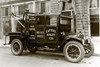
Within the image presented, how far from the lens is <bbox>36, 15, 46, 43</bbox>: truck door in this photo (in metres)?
8.00

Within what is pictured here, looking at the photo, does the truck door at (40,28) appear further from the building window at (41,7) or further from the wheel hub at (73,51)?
the building window at (41,7)

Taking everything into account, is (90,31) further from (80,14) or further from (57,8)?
(57,8)

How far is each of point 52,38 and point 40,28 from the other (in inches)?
30.5

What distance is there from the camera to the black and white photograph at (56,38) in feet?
23.5

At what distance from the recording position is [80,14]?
11.7 m

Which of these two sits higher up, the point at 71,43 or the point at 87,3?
the point at 87,3

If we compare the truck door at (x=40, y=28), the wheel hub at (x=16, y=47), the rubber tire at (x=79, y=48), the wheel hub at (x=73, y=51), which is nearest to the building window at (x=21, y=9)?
the wheel hub at (x=16, y=47)

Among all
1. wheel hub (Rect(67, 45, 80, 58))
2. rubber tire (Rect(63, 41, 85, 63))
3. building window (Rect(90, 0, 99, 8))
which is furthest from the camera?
building window (Rect(90, 0, 99, 8))

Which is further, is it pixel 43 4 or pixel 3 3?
pixel 3 3

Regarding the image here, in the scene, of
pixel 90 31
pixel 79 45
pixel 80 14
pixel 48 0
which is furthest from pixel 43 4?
pixel 79 45

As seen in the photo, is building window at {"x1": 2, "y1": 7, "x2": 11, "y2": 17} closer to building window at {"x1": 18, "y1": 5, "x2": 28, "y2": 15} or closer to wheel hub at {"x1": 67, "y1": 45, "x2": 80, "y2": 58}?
building window at {"x1": 18, "y1": 5, "x2": 28, "y2": 15}

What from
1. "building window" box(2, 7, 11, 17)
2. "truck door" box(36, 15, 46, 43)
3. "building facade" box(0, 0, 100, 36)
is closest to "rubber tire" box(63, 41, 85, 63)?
"truck door" box(36, 15, 46, 43)

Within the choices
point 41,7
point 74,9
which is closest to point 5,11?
point 41,7

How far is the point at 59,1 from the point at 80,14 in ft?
6.22
